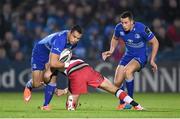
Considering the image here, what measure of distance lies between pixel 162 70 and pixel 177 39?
3.69 feet

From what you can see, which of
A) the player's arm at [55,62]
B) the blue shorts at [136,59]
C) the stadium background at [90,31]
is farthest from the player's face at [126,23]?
the stadium background at [90,31]

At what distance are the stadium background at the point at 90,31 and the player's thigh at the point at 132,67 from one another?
602cm

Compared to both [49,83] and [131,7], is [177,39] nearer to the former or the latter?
[131,7]

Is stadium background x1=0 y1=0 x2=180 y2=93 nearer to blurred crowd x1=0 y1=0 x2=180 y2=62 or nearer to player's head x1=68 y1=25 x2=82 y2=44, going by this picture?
blurred crowd x1=0 y1=0 x2=180 y2=62

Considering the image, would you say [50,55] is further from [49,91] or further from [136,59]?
[136,59]

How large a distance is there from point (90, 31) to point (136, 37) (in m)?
7.37

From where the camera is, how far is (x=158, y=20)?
69.4 ft

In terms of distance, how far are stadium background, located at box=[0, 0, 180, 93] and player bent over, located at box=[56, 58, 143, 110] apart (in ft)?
24.0

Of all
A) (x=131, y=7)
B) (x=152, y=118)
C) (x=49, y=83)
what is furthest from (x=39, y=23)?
(x=152, y=118)

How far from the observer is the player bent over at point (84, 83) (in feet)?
42.8

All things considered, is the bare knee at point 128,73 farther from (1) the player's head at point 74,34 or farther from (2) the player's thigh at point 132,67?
(1) the player's head at point 74,34

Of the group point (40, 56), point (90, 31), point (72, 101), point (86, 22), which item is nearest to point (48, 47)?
point (40, 56)

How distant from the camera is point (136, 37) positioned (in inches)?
561

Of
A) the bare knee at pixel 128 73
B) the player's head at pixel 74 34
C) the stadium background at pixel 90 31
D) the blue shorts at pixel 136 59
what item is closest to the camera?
the player's head at pixel 74 34
